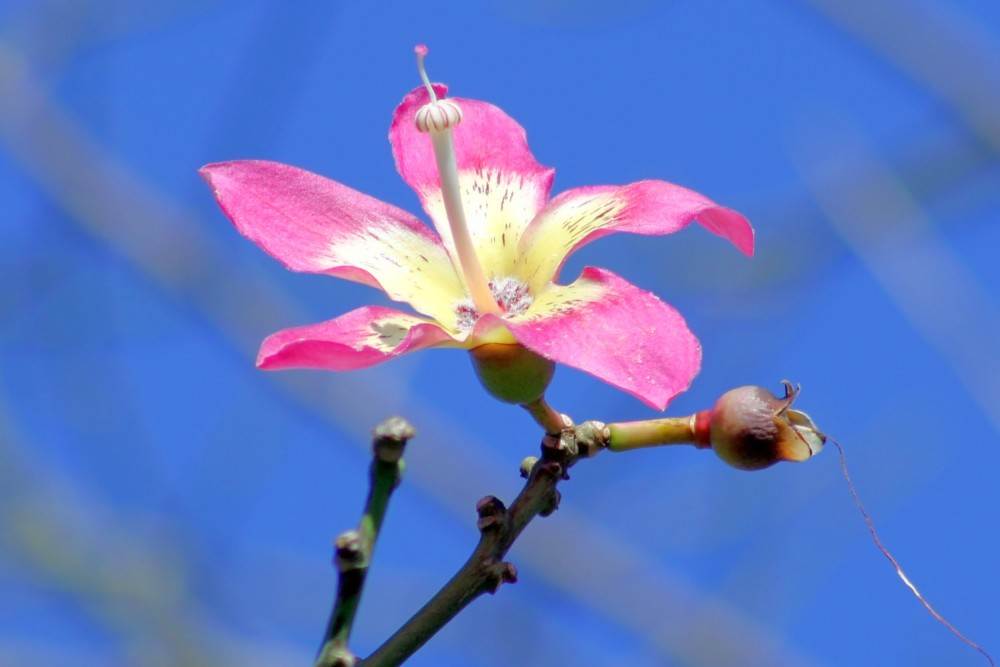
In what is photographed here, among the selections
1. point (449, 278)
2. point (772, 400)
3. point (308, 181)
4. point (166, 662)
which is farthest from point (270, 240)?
point (166, 662)

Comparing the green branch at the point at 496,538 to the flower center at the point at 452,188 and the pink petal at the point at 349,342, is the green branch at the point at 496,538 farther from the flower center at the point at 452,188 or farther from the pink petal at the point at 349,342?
the flower center at the point at 452,188

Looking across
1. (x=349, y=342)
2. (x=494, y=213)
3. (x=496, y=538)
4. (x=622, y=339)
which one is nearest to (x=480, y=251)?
(x=494, y=213)

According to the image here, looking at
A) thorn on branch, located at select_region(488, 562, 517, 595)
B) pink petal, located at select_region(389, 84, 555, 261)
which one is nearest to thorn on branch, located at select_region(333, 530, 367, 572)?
thorn on branch, located at select_region(488, 562, 517, 595)

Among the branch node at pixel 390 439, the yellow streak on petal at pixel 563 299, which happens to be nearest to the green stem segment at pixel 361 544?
the branch node at pixel 390 439

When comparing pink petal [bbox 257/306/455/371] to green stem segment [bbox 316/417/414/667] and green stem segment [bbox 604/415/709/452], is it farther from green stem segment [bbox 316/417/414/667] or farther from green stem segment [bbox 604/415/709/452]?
green stem segment [bbox 604/415/709/452]

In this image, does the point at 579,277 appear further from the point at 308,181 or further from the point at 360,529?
the point at 360,529

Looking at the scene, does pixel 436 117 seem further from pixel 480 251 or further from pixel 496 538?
pixel 496 538
